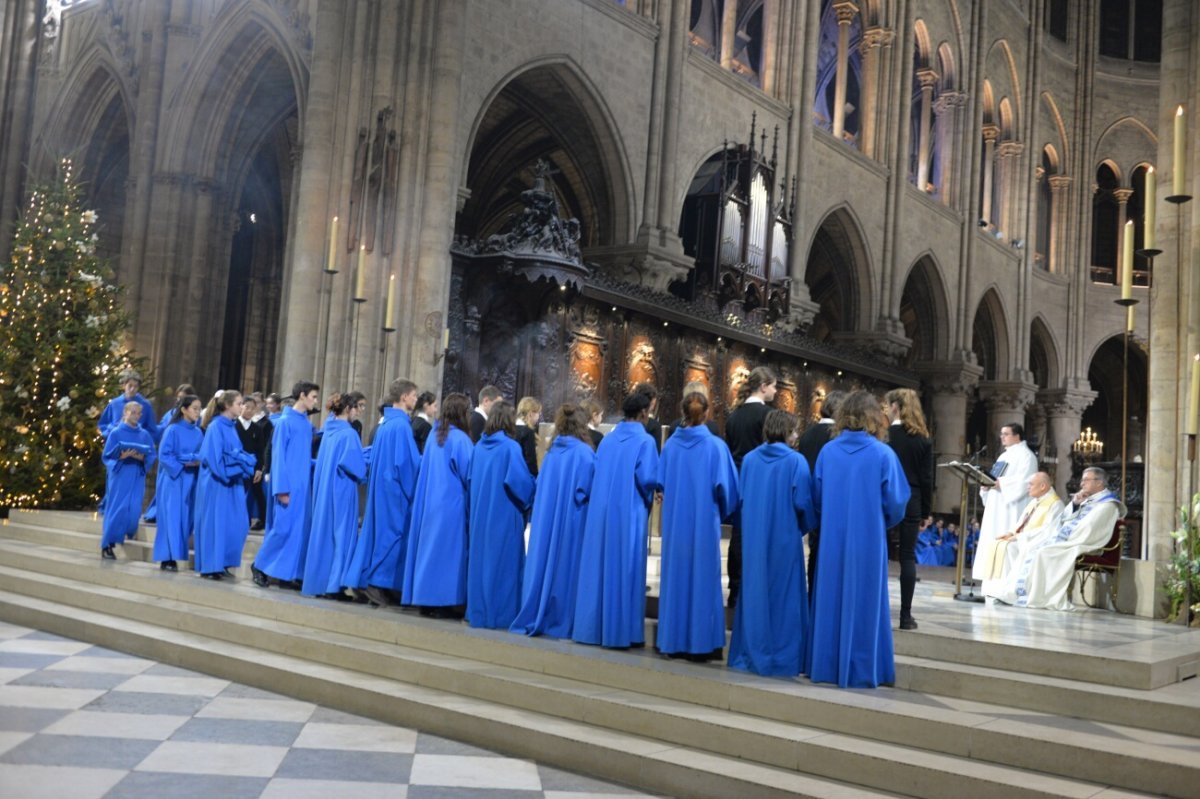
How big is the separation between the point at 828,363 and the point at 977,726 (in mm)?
18423

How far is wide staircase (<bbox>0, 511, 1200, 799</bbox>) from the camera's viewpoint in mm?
4785

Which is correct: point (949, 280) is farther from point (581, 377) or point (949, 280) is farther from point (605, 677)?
point (605, 677)

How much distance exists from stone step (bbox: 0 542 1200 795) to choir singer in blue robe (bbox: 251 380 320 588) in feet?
2.74

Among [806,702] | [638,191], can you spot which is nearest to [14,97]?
[638,191]

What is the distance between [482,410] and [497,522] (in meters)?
1.42

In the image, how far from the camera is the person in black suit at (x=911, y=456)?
6785 mm

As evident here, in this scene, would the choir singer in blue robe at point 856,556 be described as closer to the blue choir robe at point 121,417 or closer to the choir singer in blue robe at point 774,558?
the choir singer in blue robe at point 774,558

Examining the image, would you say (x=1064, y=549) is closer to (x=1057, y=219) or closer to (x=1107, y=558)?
(x=1107, y=558)

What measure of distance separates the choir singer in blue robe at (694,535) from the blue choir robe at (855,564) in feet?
1.94

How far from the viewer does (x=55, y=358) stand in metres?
13.5

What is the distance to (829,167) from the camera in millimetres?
23875

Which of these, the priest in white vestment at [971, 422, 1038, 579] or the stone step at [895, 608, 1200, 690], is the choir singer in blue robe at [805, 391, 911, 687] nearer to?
the stone step at [895, 608, 1200, 690]

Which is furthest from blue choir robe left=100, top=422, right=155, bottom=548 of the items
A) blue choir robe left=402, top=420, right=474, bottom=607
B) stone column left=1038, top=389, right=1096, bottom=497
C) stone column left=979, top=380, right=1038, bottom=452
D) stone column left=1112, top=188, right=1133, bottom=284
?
stone column left=1112, top=188, right=1133, bottom=284

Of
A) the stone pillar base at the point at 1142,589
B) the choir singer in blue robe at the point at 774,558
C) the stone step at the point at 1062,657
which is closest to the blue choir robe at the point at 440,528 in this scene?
the choir singer in blue robe at the point at 774,558
